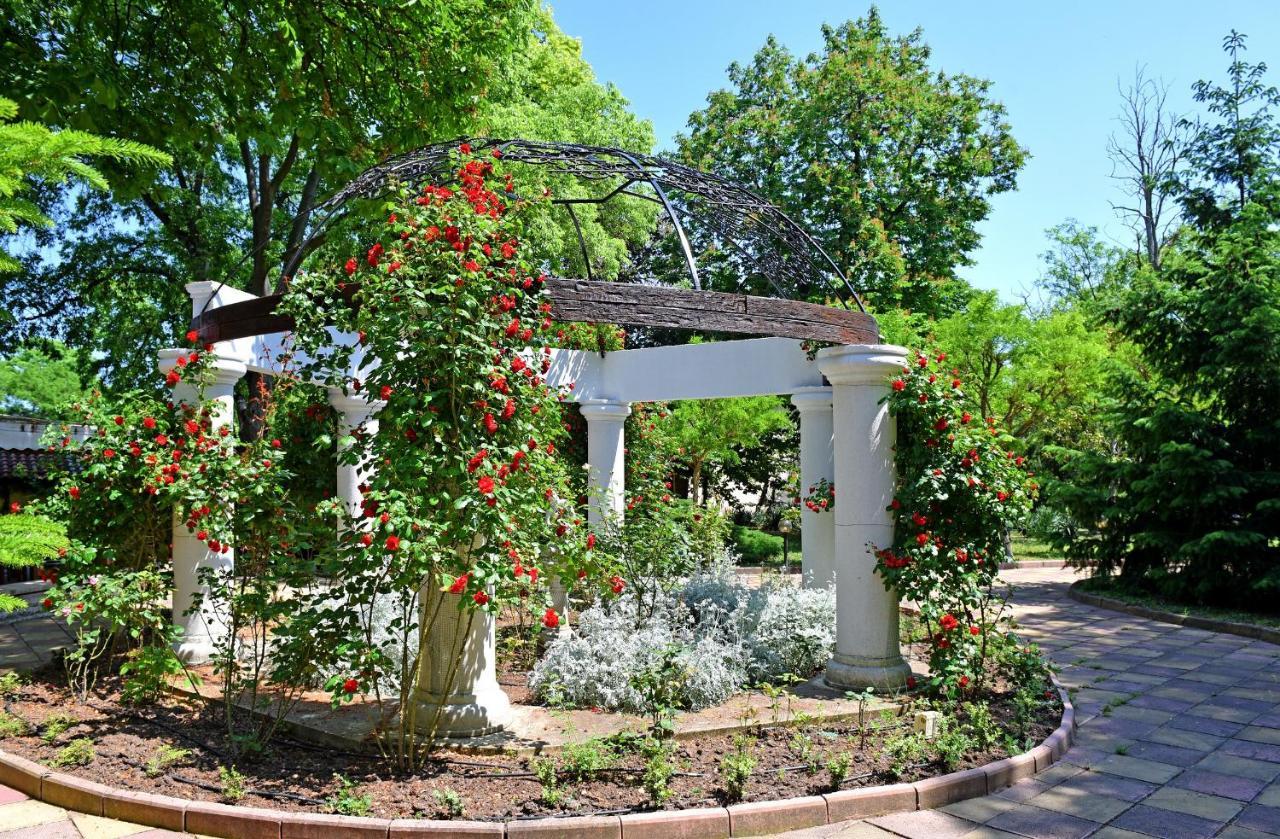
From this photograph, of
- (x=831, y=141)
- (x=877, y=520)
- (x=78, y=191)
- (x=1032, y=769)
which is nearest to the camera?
(x=1032, y=769)

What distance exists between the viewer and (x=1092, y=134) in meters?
24.1

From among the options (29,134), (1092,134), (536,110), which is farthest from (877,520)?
(1092,134)

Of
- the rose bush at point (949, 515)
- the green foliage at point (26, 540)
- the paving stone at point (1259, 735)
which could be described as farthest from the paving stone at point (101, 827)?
the paving stone at point (1259, 735)

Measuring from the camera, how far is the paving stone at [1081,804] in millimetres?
4090

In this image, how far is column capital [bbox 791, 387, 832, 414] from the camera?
824 centimetres

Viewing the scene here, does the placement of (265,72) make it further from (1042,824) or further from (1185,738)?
(1185,738)

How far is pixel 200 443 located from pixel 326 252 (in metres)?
7.94

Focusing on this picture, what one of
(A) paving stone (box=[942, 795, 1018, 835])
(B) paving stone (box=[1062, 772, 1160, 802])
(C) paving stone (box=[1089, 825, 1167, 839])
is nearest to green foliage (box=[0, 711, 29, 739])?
(A) paving stone (box=[942, 795, 1018, 835])

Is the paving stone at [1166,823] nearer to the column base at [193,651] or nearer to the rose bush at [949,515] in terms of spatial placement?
the rose bush at [949,515]

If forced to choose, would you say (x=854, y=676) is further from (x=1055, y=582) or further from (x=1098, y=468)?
(x=1055, y=582)

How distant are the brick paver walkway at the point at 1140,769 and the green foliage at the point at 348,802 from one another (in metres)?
0.82

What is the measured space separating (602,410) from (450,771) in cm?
577

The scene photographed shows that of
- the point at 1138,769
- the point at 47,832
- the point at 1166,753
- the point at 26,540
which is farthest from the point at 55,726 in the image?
the point at 1166,753

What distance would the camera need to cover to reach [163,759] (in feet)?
14.6
